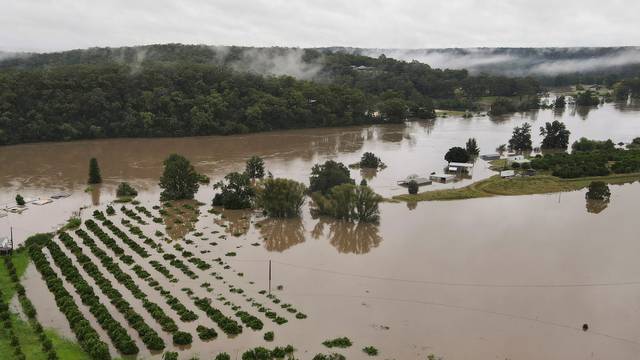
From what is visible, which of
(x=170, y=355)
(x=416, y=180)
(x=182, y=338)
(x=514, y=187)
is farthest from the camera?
(x=416, y=180)

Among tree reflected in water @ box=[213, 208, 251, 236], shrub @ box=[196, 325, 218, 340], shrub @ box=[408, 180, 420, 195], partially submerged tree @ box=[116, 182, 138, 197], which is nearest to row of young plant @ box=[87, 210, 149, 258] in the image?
tree reflected in water @ box=[213, 208, 251, 236]

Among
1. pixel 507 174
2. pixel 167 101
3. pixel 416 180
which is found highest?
pixel 167 101

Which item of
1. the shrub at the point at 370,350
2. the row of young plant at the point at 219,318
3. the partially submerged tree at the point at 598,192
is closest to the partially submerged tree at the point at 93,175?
the row of young plant at the point at 219,318

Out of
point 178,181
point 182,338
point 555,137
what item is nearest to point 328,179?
point 178,181

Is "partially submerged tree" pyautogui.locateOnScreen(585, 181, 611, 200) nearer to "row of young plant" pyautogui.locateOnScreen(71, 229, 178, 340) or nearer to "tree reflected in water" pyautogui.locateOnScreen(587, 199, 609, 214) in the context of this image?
"tree reflected in water" pyautogui.locateOnScreen(587, 199, 609, 214)

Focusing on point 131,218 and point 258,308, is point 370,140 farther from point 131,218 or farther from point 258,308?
point 258,308

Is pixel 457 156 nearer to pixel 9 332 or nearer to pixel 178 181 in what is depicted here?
pixel 178 181

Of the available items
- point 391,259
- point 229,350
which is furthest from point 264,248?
point 229,350
